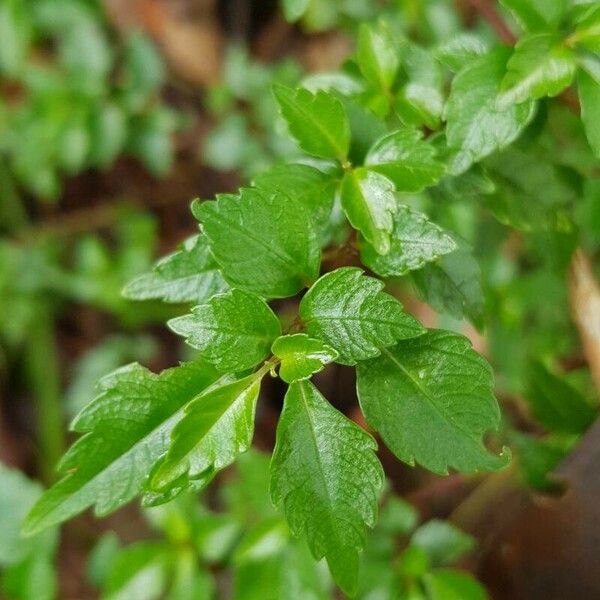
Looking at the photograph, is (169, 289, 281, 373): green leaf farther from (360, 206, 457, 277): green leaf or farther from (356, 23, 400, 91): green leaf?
(356, 23, 400, 91): green leaf

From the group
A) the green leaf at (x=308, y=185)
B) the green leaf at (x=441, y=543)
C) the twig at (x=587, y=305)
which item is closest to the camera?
the green leaf at (x=308, y=185)

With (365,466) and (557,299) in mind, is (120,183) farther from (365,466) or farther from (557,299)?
(365,466)

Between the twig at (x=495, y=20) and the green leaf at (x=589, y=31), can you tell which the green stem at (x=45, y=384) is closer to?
the twig at (x=495, y=20)

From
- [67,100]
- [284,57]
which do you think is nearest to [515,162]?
[67,100]

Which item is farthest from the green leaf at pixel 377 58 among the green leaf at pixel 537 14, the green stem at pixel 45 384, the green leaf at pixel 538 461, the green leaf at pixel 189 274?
the green stem at pixel 45 384

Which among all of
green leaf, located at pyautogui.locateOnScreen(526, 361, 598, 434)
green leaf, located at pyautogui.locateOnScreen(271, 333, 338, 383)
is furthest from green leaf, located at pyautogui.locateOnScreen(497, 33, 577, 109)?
green leaf, located at pyautogui.locateOnScreen(526, 361, 598, 434)

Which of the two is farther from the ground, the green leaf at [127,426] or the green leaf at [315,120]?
the green leaf at [315,120]

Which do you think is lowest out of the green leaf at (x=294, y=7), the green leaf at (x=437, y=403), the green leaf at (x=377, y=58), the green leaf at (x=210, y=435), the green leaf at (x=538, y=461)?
the green leaf at (x=538, y=461)

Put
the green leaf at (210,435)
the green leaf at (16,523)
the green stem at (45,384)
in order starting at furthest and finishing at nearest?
the green stem at (45,384) → the green leaf at (16,523) → the green leaf at (210,435)
